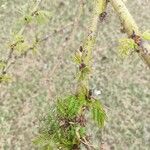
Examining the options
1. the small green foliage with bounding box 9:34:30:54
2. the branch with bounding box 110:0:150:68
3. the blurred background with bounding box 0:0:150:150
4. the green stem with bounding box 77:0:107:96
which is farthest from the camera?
the blurred background with bounding box 0:0:150:150

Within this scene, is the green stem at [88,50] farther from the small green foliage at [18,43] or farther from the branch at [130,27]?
the small green foliage at [18,43]

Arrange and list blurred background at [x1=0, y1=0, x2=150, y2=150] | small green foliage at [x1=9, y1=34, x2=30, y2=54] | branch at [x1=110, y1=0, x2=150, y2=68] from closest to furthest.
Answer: branch at [x1=110, y1=0, x2=150, y2=68], small green foliage at [x1=9, y1=34, x2=30, y2=54], blurred background at [x1=0, y1=0, x2=150, y2=150]

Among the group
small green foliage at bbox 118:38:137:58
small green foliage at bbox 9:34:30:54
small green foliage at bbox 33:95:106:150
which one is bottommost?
small green foliage at bbox 33:95:106:150

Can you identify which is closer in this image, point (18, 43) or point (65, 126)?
point (65, 126)

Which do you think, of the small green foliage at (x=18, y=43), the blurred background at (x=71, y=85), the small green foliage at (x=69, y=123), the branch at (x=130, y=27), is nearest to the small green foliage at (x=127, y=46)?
the branch at (x=130, y=27)

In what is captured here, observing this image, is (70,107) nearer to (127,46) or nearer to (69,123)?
(69,123)

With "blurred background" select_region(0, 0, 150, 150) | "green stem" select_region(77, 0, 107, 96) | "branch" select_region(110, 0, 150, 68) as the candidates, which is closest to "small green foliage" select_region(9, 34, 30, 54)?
"green stem" select_region(77, 0, 107, 96)

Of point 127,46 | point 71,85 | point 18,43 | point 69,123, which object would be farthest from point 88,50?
point 71,85

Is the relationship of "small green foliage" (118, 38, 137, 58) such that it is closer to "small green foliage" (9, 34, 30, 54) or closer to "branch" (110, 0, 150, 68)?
"branch" (110, 0, 150, 68)
